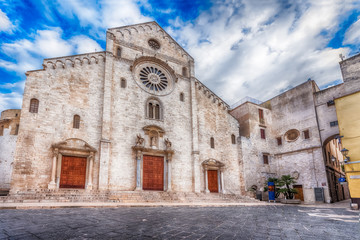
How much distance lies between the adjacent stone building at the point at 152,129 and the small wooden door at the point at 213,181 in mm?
90

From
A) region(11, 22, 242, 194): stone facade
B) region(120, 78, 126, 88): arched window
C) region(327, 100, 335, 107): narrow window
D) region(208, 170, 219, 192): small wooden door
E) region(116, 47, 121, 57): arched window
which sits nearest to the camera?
region(11, 22, 242, 194): stone facade

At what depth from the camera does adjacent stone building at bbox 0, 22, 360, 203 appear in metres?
16.0

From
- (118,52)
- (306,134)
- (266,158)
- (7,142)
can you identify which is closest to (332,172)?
(306,134)

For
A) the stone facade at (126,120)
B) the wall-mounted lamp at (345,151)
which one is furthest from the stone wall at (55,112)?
the wall-mounted lamp at (345,151)

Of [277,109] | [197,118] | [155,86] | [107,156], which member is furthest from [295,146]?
[107,156]

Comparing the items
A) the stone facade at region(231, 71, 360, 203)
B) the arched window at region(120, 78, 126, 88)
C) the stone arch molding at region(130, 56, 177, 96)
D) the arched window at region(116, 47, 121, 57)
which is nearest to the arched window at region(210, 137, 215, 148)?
the stone facade at region(231, 71, 360, 203)

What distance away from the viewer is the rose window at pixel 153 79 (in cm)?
2131

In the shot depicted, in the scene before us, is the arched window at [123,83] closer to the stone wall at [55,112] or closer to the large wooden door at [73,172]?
the stone wall at [55,112]

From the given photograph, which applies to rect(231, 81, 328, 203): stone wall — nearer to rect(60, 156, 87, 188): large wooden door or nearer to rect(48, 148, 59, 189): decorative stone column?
rect(60, 156, 87, 188): large wooden door

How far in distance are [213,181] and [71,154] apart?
12501 millimetres

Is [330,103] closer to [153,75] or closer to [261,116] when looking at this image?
[261,116]

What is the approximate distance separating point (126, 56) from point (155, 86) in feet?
12.0

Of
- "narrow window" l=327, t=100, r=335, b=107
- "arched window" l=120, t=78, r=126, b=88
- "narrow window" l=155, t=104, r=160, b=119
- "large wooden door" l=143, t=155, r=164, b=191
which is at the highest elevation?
"arched window" l=120, t=78, r=126, b=88

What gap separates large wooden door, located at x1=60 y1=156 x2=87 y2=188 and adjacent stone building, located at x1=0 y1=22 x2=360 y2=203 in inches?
2.5
